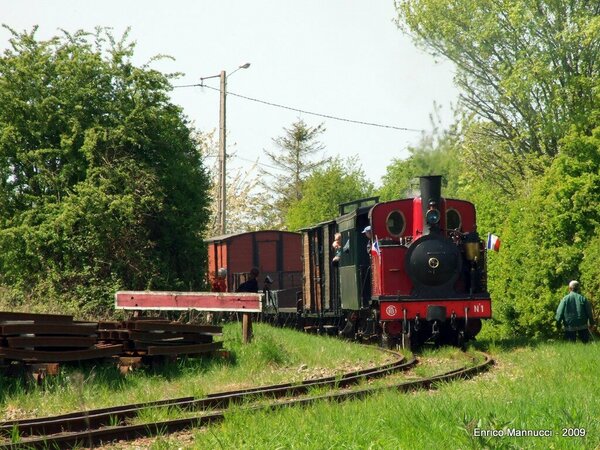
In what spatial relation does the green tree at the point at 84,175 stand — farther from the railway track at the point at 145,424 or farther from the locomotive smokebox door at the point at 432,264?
the railway track at the point at 145,424

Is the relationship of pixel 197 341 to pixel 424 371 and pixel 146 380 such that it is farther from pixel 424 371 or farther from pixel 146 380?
pixel 424 371

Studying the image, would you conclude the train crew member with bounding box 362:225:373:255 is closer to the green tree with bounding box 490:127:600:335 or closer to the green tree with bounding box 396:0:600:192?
the green tree with bounding box 490:127:600:335

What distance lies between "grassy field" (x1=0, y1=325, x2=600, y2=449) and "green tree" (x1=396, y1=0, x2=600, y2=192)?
16233 mm

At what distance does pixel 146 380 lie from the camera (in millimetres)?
13539

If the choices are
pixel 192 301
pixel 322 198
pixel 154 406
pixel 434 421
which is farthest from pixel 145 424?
pixel 322 198

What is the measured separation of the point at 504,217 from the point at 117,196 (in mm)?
12876

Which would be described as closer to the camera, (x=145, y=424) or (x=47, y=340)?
(x=145, y=424)

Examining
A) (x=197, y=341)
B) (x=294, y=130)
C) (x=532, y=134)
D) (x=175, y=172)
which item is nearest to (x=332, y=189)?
(x=294, y=130)

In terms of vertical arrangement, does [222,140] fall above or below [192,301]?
above

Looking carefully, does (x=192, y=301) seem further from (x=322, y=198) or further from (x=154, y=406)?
(x=322, y=198)

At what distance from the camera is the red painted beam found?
16.2m

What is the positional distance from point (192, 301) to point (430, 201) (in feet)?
15.3

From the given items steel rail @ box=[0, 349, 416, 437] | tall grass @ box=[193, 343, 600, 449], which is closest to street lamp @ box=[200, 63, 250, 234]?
steel rail @ box=[0, 349, 416, 437]

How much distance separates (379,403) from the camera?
33.5 ft
